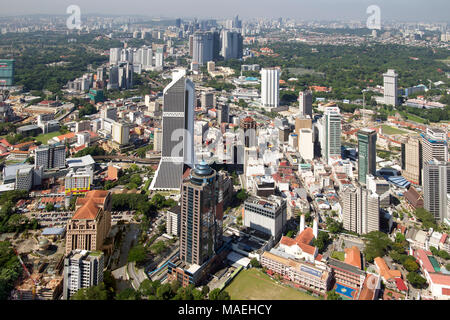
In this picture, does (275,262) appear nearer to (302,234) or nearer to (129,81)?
(302,234)

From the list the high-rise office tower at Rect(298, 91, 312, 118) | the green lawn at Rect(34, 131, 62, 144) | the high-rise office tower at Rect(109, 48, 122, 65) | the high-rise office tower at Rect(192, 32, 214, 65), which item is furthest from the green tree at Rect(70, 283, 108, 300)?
the high-rise office tower at Rect(192, 32, 214, 65)

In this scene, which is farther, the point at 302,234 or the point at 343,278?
the point at 302,234

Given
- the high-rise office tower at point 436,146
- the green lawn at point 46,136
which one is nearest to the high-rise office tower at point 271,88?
the high-rise office tower at point 436,146

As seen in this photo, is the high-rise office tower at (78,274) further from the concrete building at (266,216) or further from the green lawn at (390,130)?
the green lawn at (390,130)

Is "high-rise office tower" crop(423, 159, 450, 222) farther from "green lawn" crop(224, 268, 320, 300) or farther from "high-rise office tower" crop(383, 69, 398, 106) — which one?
"high-rise office tower" crop(383, 69, 398, 106)

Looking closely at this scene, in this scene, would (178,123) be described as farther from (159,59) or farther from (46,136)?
(159,59)

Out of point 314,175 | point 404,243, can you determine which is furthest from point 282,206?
point 314,175
